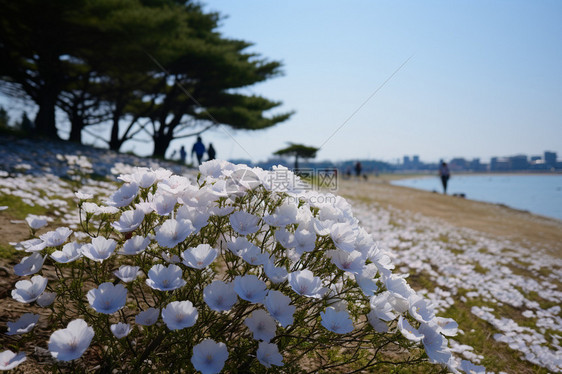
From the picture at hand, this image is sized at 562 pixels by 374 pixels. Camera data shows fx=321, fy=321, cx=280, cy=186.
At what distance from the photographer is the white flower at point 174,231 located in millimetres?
1260

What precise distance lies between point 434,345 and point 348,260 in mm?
478

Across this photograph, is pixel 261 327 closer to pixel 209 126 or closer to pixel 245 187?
pixel 245 187

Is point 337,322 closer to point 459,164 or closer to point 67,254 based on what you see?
point 67,254

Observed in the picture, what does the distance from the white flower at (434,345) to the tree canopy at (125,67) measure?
14.6m

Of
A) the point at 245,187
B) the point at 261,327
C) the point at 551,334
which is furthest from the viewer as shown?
the point at 551,334

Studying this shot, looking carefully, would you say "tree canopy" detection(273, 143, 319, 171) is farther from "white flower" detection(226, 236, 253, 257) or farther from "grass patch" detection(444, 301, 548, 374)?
"white flower" detection(226, 236, 253, 257)

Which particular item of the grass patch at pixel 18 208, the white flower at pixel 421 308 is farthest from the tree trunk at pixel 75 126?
the white flower at pixel 421 308

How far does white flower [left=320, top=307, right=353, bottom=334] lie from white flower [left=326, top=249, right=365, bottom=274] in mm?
183

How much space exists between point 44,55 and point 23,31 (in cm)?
113

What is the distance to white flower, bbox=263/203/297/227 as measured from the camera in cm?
138

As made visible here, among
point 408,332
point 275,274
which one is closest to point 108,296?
point 275,274

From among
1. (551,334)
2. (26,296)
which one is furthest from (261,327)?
(551,334)

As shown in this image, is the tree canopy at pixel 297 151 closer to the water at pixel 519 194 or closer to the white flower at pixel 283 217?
the water at pixel 519 194

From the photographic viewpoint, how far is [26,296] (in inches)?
54.1
